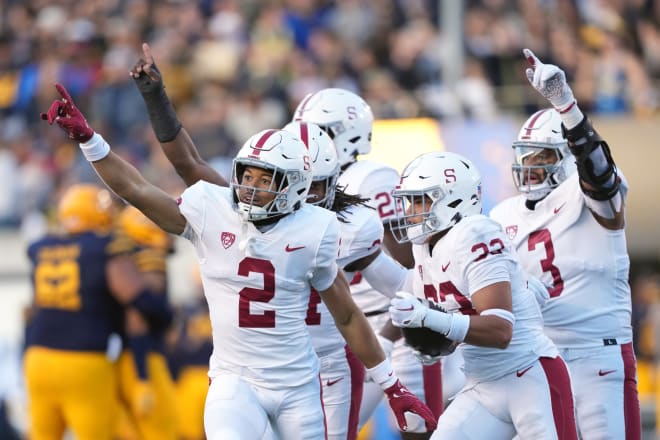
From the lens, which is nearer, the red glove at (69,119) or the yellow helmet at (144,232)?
the red glove at (69,119)

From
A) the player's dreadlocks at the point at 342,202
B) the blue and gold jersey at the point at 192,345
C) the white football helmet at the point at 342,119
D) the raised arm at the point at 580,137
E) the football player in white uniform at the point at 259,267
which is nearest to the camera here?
the football player in white uniform at the point at 259,267

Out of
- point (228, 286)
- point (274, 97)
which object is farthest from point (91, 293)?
point (274, 97)

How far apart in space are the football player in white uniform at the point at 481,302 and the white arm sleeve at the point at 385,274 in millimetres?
511

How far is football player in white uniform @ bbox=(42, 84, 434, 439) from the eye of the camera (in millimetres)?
5141

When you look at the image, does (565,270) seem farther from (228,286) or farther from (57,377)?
(57,377)

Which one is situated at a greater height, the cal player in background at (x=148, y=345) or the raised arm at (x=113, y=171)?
the raised arm at (x=113, y=171)

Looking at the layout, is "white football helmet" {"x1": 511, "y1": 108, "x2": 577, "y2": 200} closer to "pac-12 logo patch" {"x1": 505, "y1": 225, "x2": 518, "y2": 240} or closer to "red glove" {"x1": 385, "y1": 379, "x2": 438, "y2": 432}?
"pac-12 logo patch" {"x1": 505, "y1": 225, "x2": 518, "y2": 240}

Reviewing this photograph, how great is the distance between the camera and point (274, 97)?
45.6 feet

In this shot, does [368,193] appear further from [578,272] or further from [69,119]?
[69,119]

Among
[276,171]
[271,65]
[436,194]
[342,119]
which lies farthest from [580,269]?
[271,65]

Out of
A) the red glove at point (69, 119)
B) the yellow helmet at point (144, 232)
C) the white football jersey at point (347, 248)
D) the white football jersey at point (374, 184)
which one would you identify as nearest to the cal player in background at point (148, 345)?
the yellow helmet at point (144, 232)

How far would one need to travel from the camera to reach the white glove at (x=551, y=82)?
5.52 meters

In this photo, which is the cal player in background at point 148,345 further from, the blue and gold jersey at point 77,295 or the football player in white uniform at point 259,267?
the football player in white uniform at point 259,267

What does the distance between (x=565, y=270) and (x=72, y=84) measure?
33.2ft
